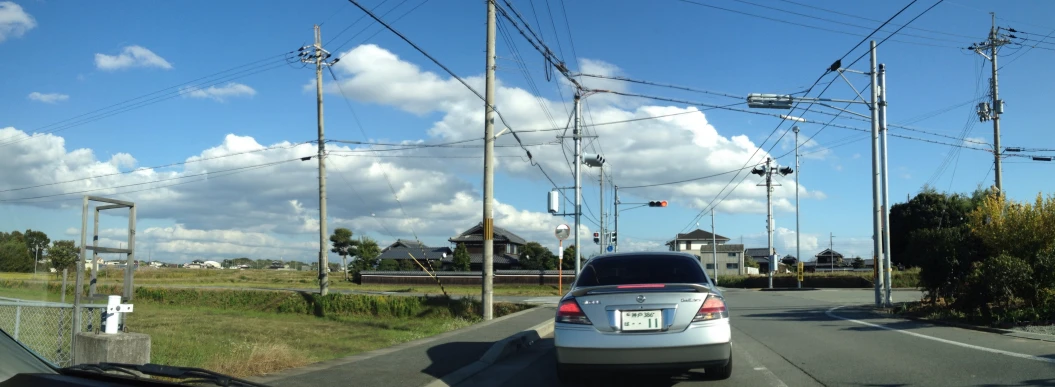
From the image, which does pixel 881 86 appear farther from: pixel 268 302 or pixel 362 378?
pixel 268 302

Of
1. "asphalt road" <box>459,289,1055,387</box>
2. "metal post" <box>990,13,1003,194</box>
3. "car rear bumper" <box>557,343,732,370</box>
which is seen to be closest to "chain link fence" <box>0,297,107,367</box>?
"asphalt road" <box>459,289,1055,387</box>

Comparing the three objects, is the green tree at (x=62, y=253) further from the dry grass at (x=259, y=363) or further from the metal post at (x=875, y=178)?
the metal post at (x=875, y=178)

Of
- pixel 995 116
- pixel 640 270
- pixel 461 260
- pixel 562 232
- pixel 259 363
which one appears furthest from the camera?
pixel 461 260

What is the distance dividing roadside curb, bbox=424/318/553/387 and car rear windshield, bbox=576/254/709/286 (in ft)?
6.02

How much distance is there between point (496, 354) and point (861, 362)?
4887 mm

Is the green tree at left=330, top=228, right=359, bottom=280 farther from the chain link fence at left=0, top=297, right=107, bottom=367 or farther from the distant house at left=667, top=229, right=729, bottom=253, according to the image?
the chain link fence at left=0, top=297, right=107, bottom=367

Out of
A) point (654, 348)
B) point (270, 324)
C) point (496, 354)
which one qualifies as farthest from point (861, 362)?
point (270, 324)

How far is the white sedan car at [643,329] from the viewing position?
668cm

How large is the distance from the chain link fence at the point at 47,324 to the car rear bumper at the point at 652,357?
5.51m

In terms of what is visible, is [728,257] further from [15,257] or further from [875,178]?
[15,257]

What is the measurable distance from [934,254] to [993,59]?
22430 millimetres

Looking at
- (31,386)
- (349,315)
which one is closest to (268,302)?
(349,315)

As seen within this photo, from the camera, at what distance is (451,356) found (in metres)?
9.76

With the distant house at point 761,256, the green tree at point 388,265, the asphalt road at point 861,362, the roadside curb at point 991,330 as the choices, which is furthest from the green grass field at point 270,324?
the distant house at point 761,256
